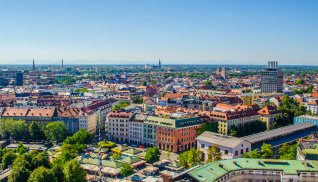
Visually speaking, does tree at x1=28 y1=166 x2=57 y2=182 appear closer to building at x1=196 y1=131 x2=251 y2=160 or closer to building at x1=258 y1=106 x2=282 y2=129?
building at x1=196 y1=131 x2=251 y2=160

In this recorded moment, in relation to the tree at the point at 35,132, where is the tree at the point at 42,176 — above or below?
above

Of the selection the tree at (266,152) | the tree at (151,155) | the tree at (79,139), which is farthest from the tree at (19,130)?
the tree at (266,152)

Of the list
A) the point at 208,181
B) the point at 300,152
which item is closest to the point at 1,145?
the point at 208,181

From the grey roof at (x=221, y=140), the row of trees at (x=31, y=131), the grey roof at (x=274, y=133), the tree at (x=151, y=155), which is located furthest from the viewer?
the row of trees at (x=31, y=131)

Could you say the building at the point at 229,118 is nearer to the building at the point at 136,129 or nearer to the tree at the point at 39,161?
the building at the point at 136,129

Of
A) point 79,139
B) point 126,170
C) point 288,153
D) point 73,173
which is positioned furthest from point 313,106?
point 73,173

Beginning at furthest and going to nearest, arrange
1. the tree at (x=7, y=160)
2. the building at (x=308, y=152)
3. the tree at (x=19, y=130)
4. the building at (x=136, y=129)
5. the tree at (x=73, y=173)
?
the building at (x=136, y=129) → the tree at (x=19, y=130) → the tree at (x=7, y=160) → the building at (x=308, y=152) → the tree at (x=73, y=173)
